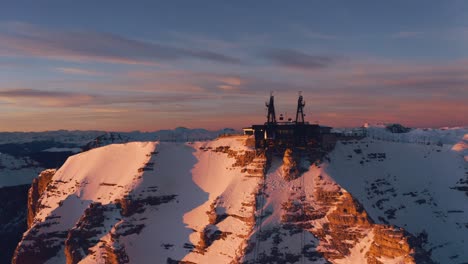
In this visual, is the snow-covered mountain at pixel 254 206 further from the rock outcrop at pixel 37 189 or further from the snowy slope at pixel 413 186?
the rock outcrop at pixel 37 189

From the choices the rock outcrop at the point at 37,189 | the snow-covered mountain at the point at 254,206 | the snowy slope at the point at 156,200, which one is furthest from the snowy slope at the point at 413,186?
the rock outcrop at the point at 37,189

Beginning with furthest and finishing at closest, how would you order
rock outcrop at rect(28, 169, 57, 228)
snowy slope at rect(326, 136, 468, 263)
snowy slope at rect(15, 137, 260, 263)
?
rock outcrop at rect(28, 169, 57, 228) → snowy slope at rect(326, 136, 468, 263) → snowy slope at rect(15, 137, 260, 263)

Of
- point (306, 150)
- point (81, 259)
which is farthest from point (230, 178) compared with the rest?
point (81, 259)

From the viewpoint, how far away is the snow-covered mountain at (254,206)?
111250 millimetres

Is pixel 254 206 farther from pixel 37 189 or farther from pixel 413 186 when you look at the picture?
pixel 37 189

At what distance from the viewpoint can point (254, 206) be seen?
4815 inches

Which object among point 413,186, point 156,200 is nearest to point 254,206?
point 156,200

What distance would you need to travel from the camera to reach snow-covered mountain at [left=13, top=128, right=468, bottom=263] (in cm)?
11125

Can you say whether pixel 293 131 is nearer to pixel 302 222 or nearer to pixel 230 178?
pixel 230 178

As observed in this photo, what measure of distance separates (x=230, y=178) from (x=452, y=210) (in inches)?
2745

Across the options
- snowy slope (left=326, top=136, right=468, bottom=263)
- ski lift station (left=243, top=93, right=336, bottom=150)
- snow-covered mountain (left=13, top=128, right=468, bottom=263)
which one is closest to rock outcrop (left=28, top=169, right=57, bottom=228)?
snow-covered mountain (left=13, top=128, right=468, bottom=263)

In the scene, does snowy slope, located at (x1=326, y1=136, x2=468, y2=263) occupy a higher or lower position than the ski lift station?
lower

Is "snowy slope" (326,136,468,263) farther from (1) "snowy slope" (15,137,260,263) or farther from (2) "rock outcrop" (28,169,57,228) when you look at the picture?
(2) "rock outcrop" (28,169,57,228)

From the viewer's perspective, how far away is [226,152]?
497 feet
